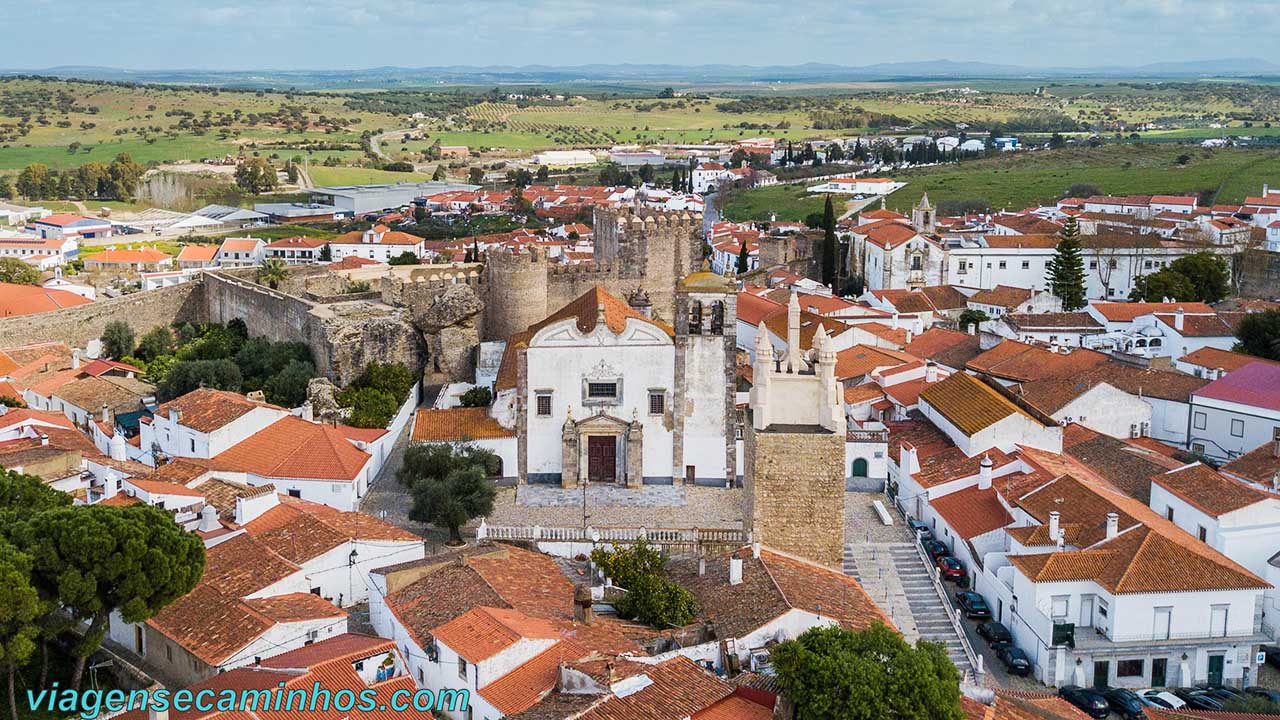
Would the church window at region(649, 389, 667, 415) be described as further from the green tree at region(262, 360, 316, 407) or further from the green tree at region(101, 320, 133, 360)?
the green tree at region(101, 320, 133, 360)

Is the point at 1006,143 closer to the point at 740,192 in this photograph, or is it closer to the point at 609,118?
the point at 740,192

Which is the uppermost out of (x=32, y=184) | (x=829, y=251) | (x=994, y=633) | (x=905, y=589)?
(x=32, y=184)

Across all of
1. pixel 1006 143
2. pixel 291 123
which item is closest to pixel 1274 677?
pixel 1006 143

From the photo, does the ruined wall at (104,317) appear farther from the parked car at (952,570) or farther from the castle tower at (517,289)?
the parked car at (952,570)

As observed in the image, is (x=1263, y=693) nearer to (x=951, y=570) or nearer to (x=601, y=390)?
(x=951, y=570)

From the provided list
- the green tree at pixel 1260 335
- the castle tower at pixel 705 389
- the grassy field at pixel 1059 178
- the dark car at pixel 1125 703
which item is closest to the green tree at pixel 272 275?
the castle tower at pixel 705 389

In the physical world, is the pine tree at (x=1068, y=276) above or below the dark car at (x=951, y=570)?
above

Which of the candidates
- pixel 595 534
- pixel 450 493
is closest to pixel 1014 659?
pixel 595 534
